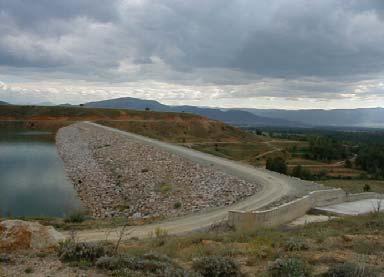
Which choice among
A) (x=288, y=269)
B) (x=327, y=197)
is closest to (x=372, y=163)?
(x=327, y=197)

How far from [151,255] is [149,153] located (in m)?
32.4

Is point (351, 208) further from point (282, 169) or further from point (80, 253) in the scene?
point (282, 169)

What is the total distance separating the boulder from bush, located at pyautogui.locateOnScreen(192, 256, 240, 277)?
326 centimetres

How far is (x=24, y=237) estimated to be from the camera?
337 inches

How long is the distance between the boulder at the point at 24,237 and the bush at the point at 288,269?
437 cm

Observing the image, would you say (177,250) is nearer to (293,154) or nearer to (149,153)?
(149,153)

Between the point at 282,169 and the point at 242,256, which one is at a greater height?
the point at 242,256

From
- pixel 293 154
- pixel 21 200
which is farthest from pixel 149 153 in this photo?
pixel 293 154

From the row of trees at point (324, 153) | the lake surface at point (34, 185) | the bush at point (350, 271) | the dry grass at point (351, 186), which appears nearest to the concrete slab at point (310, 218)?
the bush at point (350, 271)

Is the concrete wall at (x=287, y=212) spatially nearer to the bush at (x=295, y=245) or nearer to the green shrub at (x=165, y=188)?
the bush at (x=295, y=245)

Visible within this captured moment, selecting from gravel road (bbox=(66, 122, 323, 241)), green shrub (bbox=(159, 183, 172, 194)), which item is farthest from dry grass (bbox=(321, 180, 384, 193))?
green shrub (bbox=(159, 183, 172, 194))

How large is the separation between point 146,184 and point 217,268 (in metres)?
22.4

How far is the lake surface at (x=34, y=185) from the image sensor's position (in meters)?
25.2

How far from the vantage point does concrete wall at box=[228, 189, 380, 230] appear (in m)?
15.2
